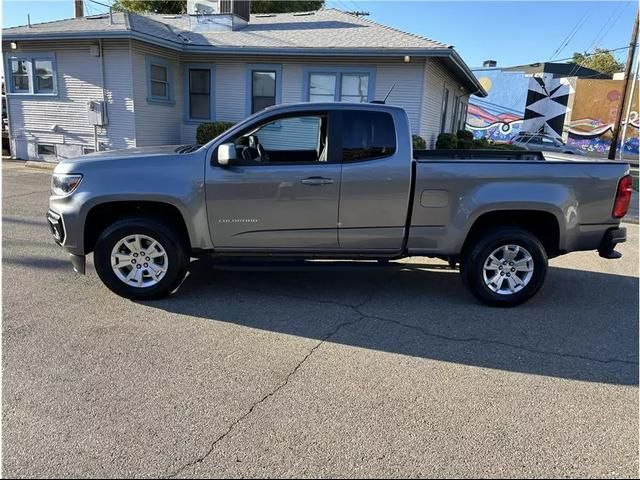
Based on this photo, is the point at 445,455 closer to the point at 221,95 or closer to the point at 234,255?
the point at 234,255

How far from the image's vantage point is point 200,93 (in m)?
15.0

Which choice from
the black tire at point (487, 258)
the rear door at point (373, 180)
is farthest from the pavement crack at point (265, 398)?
the black tire at point (487, 258)

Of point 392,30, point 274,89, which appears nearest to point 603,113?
point 392,30

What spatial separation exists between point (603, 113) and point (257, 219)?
39.2 m

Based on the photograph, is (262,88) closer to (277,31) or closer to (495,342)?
(277,31)

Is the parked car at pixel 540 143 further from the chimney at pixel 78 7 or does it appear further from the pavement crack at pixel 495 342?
the pavement crack at pixel 495 342

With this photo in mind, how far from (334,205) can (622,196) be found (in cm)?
287

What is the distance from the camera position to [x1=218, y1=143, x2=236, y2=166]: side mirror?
4375mm

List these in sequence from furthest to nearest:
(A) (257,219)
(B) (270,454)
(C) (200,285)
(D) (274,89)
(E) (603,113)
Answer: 1. (E) (603,113)
2. (D) (274,89)
3. (C) (200,285)
4. (A) (257,219)
5. (B) (270,454)

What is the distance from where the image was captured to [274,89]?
47.5ft

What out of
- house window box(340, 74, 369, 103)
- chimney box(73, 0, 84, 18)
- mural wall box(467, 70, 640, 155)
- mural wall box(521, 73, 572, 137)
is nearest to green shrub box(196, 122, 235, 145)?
house window box(340, 74, 369, 103)

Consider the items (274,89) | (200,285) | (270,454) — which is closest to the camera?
(270,454)

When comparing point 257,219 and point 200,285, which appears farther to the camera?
point 200,285

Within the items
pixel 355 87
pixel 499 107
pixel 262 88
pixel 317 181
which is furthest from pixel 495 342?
pixel 499 107
